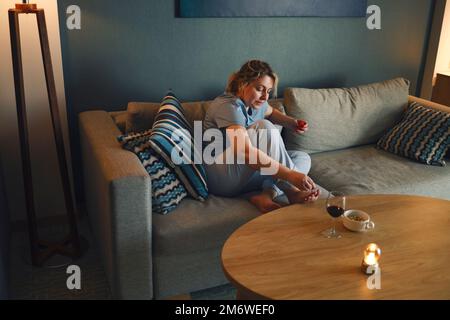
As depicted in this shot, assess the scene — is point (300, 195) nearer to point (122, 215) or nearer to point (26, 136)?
point (122, 215)

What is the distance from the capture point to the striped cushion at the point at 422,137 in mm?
2652

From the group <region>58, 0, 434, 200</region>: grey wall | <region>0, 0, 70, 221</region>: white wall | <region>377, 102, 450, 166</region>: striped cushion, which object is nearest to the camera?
<region>0, 0, 70, 221</region>: white wall

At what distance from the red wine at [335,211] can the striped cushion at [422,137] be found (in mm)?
1191

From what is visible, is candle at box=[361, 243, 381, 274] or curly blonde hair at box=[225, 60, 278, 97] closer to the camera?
candle at box=[361, 243, 381, 274]

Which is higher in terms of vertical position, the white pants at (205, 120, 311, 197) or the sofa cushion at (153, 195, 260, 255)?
the white pants at (205, 120, 311, 197)

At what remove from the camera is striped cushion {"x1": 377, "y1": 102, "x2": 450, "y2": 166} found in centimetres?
265

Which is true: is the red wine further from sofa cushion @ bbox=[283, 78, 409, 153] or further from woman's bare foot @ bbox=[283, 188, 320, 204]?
sofa cushion @ bbox=[283, 78, 409, 153]

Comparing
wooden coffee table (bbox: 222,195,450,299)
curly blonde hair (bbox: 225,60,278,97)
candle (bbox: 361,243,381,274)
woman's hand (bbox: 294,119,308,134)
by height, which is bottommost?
A: wooden coffee table (bbox: 222,195,450,299)

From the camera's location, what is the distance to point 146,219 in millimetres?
1855

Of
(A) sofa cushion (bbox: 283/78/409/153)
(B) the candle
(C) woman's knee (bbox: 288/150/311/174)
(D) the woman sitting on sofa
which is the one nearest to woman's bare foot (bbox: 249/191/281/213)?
(D) the woman sitting on sofa

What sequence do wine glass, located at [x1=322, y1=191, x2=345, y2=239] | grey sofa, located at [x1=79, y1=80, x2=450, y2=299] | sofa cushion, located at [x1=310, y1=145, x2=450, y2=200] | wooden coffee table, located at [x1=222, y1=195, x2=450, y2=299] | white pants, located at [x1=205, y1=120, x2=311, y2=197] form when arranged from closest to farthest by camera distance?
1. wooden coffee table, located at [x1=222, y1=195, x2=450, y2=299]
2. wine glass, located at [x1=322, y1=191, x2=345, y2=239]
3. grey sofa, located at [x1=79, y1=80, x2=450, y2=299]
4. white pants, located at [x1=205, y1=120, x2=311, y2=197]
5. sofa cushion, located at [x1=310, y1=145, x2=450, y2=200]

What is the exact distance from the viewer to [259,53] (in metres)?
2.94

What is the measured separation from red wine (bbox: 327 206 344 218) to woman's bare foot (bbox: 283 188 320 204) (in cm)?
27

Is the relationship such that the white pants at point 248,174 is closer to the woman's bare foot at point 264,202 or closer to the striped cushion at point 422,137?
the woman's bare foot at point 264,202
